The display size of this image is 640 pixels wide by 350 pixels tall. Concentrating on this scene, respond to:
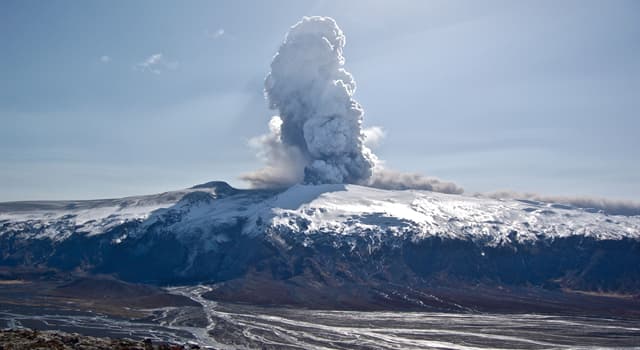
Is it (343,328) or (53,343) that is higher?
(53,343)

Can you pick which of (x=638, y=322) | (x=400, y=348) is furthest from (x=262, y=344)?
(x=638, y=322)

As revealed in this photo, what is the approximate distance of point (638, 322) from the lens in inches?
6914

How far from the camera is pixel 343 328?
14412cm

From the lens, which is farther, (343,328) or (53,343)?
(343,328)

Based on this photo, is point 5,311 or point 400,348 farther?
point 5,311

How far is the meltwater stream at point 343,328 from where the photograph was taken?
123 meters

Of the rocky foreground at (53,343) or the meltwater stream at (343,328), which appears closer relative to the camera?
the rocky foreground at (53,343)

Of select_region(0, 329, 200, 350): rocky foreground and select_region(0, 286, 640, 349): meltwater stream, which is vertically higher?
select_region(0, 329, 200, 350): rocky foreground

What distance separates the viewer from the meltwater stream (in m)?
123

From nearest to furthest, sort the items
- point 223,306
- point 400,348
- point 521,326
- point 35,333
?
point 35,333 → point 400,348 → point 521,326 → point 223,306

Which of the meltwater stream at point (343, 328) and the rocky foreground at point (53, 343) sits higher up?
the rocky foreground at point (53, 343)

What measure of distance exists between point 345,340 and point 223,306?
241ft

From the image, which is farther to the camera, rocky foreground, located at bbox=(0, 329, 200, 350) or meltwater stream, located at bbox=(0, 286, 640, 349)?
meltwater stream, located at bbox=(0, 286, 640, 349)

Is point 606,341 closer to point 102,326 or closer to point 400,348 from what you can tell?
point 400,348
